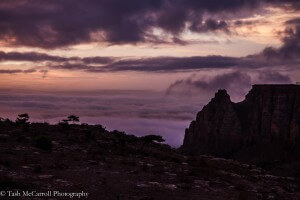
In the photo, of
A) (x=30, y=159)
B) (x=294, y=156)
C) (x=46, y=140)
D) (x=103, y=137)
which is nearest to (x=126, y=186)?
(x=30, y=159)

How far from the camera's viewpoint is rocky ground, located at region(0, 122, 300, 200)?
999 inches

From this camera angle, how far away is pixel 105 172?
3061cm

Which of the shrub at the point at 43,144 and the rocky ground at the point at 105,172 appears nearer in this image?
the rocky ground at the point at 105,172

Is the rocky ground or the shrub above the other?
the shrub

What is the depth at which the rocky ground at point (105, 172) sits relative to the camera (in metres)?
25.4

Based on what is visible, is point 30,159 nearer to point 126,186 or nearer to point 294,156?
point 126,186

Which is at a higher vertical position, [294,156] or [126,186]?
[126,186]

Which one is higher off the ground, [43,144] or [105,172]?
[43,144]

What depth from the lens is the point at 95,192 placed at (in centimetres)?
2438

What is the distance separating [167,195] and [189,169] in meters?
12.3

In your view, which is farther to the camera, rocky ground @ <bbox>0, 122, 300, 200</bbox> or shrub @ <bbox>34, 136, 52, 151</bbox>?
shrub @ <bbox>34, 136, 52, 151</bbox>

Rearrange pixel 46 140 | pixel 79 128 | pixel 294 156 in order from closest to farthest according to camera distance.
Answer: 1. pixel 46 140
2. pixel 79 128
3. pixel 294 156

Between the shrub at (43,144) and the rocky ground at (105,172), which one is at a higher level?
the shrub at (43,144)

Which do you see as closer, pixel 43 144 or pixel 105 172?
pixel 105 172
